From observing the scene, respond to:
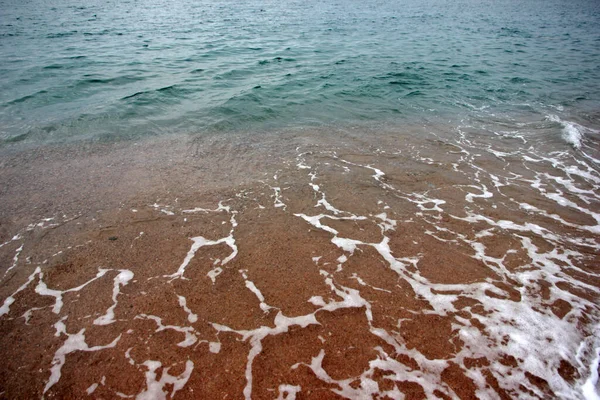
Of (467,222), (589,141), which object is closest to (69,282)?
(467,222)

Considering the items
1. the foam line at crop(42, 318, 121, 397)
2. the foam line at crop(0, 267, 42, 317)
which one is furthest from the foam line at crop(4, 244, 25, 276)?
the foam line at crop(42, 318, 121, 397)

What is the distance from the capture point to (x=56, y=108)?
42.3 ft

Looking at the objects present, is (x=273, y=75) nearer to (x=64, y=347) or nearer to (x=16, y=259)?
(x=16, y=259)

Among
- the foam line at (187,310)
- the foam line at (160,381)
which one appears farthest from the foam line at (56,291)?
the foam line at (160,381)

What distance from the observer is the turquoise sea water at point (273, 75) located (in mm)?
12594

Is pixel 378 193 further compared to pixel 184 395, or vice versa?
pixel 378 193

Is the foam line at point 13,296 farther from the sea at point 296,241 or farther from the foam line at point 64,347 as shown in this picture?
the foam line at point 64,347

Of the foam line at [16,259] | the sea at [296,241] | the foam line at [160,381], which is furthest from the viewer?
the foam line at [16,259]

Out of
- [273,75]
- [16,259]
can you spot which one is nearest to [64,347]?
[16,259]

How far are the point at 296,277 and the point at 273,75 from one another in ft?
51.2

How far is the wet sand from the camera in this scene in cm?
421

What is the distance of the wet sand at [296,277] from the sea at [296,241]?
0.03m

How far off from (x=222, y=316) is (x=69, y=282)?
287 cm

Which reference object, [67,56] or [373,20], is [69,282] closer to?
[67,56]
